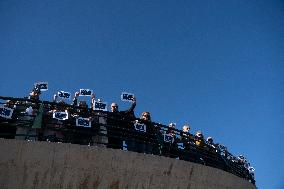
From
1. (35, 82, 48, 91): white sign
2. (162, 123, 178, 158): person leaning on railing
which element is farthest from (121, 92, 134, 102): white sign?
(35, 82, 48, 91): white sign

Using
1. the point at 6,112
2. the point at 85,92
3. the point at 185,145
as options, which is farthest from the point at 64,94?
the point at 185,145

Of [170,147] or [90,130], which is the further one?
[170,147]

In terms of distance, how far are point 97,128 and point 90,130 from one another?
21 centimetres

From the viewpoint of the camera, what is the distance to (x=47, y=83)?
32.4ft

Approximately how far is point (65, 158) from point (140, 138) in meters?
2.41

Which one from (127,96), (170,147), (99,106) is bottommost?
(170,147)

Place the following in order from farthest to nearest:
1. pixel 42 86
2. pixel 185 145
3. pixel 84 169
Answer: pixel 185 145
pixel 42 86
pixel 84 169

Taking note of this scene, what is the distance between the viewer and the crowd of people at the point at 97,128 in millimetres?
8875

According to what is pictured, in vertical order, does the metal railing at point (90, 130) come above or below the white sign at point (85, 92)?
below

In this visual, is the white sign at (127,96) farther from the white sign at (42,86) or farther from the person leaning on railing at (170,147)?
the white sign at (42,86)

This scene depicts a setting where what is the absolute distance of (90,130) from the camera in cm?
945

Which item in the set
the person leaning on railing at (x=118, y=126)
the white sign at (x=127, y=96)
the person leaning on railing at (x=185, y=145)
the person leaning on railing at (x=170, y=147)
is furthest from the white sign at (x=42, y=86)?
the person leaning on railing at (x=185, y=145)

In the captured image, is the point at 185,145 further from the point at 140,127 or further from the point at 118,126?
the point at 118,126

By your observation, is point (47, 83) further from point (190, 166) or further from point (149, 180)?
point (190, 166)
